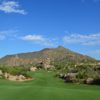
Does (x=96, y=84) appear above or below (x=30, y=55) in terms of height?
below

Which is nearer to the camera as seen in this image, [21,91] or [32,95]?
[32,95]

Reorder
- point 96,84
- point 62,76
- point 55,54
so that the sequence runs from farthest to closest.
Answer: point 55,54 < point 62,76 < point 96,84

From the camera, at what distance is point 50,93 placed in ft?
68.8

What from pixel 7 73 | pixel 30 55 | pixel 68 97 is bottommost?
pixel 68 97

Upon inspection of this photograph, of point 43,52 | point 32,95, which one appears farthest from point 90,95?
point 43,52

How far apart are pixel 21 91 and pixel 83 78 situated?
31.1 feet

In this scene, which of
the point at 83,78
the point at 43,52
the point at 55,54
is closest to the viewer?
the point at 83,78

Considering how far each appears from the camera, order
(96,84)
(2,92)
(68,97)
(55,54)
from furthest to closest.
A: (55,54)
(96,84)
(2,92)
(68,97)

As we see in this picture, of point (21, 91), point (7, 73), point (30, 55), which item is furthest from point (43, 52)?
point (21, 91)

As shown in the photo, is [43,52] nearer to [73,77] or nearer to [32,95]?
[73,77]

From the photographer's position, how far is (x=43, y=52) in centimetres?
17475

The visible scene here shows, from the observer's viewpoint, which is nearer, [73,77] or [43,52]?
[73,77]

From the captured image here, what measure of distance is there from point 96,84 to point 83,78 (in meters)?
2.91

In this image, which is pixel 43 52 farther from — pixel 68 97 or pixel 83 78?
pixel 68 97
